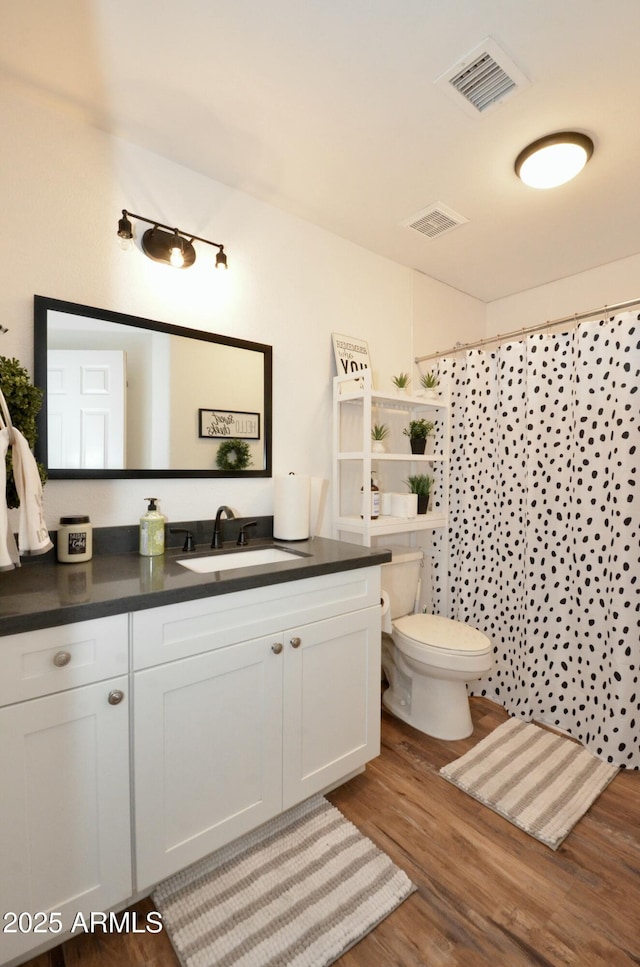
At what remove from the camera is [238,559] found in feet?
5.57

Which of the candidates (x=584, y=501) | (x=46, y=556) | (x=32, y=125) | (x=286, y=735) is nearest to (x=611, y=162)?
(x=584, y=501)

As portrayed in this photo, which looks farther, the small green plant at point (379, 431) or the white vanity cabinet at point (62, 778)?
the small green plant at point (379, 431)

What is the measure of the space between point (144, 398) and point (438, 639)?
164 centimetres

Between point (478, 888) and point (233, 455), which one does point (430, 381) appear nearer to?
point (233, 455)

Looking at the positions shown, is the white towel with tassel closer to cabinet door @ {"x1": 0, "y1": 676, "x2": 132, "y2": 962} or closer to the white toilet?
cabinet door @ {"x1": 0, "y1": 676, "x2": 132, "y2": 962}

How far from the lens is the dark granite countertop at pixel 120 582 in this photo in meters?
0.96

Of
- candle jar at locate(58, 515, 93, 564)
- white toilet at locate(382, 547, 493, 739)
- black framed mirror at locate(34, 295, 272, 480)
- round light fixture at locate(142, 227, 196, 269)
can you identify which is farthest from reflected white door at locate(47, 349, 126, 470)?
white toilet at locate(382, 547, 493, 739)

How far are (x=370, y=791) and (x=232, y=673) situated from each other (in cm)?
87

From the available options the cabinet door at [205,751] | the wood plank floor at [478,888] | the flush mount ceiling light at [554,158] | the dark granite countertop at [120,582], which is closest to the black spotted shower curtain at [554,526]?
the wood plank floor at [478,888]

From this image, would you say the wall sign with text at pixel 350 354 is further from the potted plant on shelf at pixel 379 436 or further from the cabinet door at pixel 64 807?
the cabinet door at pixel 64 807

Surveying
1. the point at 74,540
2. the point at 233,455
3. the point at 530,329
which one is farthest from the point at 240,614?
the point at 530,329

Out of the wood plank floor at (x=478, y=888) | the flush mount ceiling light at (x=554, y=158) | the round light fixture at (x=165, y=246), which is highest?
the flush mount ceiling light at (x=554, y=158)

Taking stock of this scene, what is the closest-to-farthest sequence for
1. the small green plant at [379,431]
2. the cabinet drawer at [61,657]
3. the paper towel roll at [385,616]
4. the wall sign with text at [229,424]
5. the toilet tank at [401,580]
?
the cabinet drawer at [61,657] < the wall sign with text at [229,424] < the paper towel roll at [385,616] < the toilet tank at [401,580] < the small green plant at [379,431]

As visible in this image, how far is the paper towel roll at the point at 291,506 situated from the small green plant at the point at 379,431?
62cm
